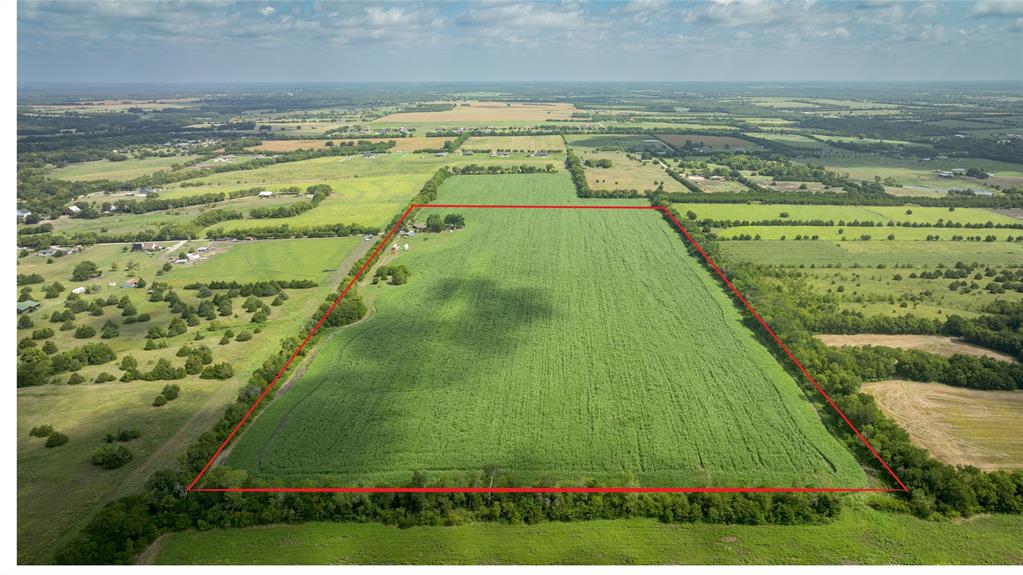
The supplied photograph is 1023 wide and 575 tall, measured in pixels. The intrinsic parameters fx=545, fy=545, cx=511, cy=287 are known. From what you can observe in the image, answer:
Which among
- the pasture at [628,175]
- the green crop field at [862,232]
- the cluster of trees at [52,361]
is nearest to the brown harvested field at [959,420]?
the green crop field at [862,232]

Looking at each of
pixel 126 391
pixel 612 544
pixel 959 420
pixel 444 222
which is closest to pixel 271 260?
pixel 444 222

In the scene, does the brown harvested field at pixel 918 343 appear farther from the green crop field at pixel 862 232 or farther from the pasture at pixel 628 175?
the pasture at pixel 628 175

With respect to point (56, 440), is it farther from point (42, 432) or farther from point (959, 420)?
point (959, 420)

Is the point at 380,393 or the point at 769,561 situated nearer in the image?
the point at 769,561

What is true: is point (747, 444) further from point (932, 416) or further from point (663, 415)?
point (932, 416)

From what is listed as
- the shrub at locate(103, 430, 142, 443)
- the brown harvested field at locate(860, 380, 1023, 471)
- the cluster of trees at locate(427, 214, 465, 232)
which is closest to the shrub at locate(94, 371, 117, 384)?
the shrub at locate(103, 430, 142, 443)

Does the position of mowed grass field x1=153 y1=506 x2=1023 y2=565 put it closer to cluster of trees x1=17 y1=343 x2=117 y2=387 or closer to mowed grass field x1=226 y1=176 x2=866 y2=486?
mowed grass field x1=226 y1=176 x2=866 y2=486

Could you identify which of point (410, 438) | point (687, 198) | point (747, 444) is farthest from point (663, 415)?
point (687, 198)
